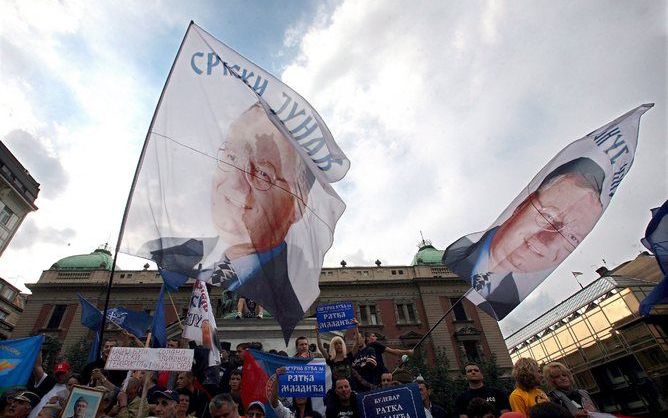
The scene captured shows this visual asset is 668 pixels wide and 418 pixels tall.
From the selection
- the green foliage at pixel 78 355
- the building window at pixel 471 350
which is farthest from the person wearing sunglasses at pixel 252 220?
the building window at pixel 471 350

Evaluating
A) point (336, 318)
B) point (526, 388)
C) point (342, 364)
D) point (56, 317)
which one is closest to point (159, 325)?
point (336, 318)

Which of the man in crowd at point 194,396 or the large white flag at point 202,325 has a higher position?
the large white flag at point 202,325

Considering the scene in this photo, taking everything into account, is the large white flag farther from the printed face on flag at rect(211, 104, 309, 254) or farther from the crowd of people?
the printed face on flag at rect(211, 104, 309, 254)

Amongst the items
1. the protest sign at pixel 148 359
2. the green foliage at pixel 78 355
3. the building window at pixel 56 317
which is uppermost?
the building window at pixel 56 317

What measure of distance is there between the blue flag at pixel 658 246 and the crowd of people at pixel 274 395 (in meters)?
3.18

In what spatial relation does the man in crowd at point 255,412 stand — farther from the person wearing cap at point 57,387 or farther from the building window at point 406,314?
the building window at point 406,314

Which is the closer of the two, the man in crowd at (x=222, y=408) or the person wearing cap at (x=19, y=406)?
the man in crowd at (x=222, y=408)

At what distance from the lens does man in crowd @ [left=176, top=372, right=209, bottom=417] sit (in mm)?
5891

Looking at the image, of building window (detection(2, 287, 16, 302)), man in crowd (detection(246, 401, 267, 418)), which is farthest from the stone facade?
man in crowd (detection(246, 401, 267, 418))

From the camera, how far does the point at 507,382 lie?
2491 cm

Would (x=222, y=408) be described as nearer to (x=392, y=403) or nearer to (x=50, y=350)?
(x=392, y=403)

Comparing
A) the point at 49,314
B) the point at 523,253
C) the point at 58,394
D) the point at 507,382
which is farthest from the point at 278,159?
the point at 49,314

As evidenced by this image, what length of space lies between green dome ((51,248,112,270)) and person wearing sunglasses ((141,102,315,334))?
34.7 metres

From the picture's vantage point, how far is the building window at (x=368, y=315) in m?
30.8
